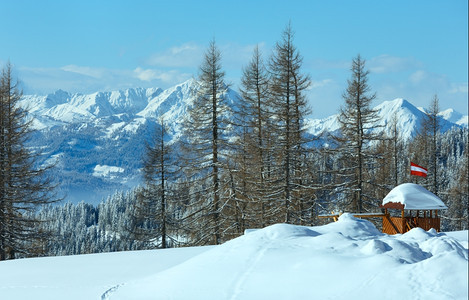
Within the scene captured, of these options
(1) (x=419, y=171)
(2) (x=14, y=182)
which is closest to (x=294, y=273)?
(1) (x=419, y=171)

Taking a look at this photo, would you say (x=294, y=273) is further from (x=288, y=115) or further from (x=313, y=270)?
(x=288, y=115)

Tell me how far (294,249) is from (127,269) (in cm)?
549

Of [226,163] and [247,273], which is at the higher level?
[226,163]

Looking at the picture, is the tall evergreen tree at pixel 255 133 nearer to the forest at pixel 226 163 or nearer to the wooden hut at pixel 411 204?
the forest at pixel 226 163

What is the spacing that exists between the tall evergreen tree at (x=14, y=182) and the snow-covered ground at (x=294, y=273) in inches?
358

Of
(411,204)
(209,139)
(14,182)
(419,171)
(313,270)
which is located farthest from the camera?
(209,139)

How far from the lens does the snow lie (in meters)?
18.2

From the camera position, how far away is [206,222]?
922 inches

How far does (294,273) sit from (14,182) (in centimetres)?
1765

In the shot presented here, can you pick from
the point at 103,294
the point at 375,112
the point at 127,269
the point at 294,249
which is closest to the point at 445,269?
the point at 294,249

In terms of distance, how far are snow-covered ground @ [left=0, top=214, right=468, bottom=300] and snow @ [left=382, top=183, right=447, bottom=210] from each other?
6122 mm

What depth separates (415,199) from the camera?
18.4m

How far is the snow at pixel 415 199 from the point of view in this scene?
18.2 metres

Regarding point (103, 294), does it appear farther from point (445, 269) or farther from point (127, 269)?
point (445, 269)
